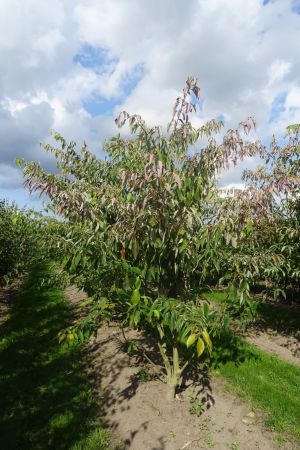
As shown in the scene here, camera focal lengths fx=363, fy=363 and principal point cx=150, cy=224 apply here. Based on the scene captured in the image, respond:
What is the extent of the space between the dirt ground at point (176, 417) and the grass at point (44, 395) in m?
0.27

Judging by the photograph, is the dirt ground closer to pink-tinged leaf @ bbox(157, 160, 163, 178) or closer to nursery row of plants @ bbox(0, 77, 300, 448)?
nursery row of plants @ bbox(0, 77, 300, 448)

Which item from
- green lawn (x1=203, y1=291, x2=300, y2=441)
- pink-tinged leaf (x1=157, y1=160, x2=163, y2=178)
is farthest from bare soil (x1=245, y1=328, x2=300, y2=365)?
pink-tinged leaf (x1=157, y1=160, x2=163, y2=178)

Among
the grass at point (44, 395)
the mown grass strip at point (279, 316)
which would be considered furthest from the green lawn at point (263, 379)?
the grass at point (44, 395)

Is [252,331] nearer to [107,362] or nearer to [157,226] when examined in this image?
[107,362]

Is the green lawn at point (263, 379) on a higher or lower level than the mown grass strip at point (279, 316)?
lower

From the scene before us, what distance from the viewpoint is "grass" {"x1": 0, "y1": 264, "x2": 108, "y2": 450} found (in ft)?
14.1

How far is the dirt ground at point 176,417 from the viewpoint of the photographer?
13.9 ft

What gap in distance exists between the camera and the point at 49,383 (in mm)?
5785

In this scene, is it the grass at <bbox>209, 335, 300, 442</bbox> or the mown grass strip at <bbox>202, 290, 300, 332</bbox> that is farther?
the mown grass strip at <bbox>202, 290, 300, 332</bbox>

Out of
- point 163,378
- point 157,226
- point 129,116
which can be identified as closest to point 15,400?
point 163,378

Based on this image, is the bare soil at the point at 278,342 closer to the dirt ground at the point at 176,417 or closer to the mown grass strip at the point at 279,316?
the mown grass strip at the point at 279,316

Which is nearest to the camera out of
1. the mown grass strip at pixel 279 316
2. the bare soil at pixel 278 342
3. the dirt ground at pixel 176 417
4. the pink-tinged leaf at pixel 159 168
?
the pink-tinged leaf at pixel 159 168

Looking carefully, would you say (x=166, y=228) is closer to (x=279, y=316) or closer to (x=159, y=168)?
(x=159, y=168)

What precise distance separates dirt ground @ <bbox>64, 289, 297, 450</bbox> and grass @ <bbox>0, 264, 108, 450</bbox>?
10.7 inches
